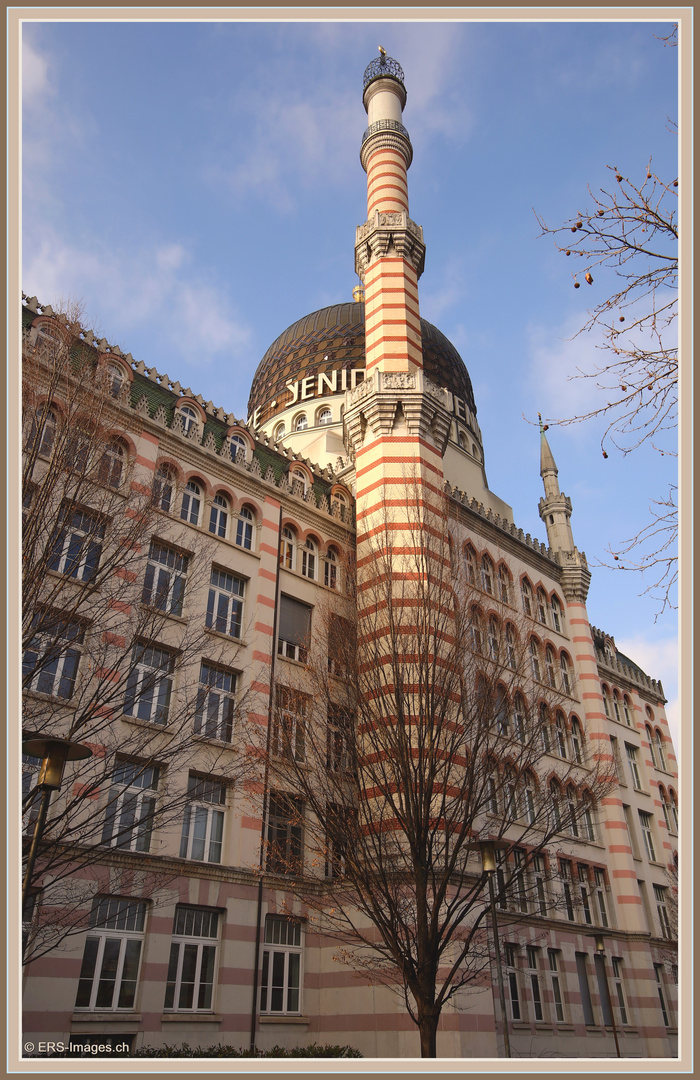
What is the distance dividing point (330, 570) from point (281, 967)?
11.4 metres

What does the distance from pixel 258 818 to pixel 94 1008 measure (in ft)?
17.5

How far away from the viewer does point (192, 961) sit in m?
16.7

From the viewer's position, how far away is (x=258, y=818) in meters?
18.7

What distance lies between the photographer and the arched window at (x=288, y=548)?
23.4 m

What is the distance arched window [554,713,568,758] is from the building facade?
0.17 meters

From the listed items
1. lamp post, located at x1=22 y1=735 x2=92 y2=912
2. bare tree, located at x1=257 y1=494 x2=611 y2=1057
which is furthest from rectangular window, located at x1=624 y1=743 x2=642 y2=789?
lamp post, located at x1=22 y1=735 x2=92 y2=912

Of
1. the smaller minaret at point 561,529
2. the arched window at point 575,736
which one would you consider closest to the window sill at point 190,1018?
the arched window at point 575,736

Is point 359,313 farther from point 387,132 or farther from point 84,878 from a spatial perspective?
point 84,878

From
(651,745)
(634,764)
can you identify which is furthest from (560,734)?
(651,745)

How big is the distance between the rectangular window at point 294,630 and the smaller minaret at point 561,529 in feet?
46.7

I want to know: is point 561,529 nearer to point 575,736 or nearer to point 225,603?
point 575,736

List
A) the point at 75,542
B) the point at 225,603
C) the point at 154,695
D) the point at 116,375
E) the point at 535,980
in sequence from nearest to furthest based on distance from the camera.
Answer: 1. the point at 75,542
2. the point at 154,695
3. the point at 225,603
4. the point at 116,375
5. the point at 535,980

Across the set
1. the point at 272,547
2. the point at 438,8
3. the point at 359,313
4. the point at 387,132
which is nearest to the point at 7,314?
the point at 438,8

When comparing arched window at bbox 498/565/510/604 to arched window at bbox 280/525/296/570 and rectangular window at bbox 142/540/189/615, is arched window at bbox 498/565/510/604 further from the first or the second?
rectangular window at bbox 142/540/189/615
